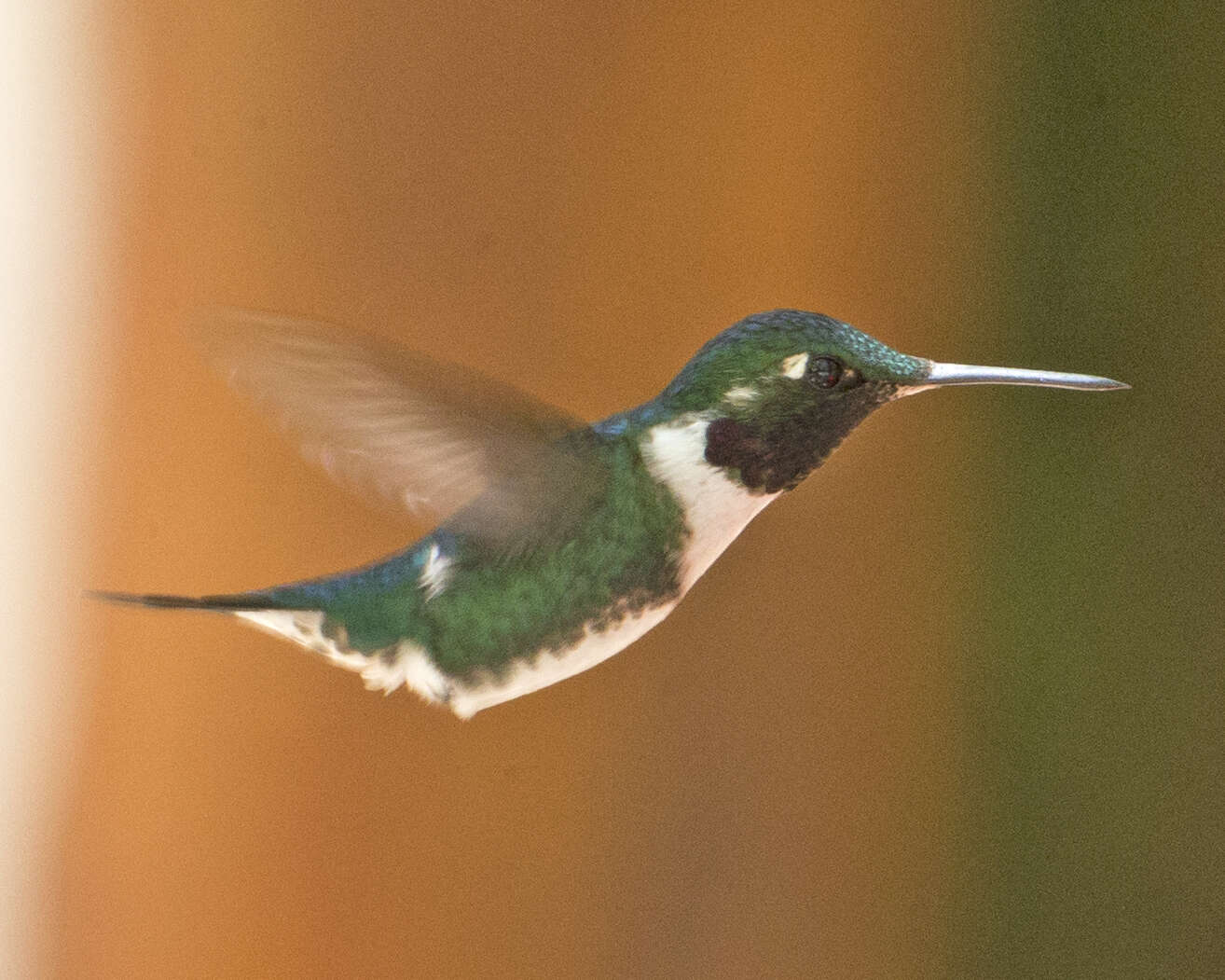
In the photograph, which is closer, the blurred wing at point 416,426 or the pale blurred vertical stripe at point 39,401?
the blurred wing at point 416,426

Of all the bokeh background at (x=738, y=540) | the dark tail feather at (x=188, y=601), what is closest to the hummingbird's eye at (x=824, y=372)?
the dark tail feather at (x=188, y=601)

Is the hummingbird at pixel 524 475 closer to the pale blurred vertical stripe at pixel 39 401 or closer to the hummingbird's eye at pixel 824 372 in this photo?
the hummingbird's eye at pixel 824 372

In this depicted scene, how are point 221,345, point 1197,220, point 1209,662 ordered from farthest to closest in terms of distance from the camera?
point 1209,662
point 1197,220
point 221,345

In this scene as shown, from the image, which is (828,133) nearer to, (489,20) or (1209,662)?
(489,20)

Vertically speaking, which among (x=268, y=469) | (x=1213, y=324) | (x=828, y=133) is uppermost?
(x=828, y=133)

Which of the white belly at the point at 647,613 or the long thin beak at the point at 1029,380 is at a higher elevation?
the long thin beak at the point at 1029,380

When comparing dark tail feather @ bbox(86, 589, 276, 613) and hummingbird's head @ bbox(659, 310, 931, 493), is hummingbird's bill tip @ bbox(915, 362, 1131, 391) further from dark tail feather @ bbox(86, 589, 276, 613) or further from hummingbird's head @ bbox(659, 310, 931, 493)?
dark tail feather @ bbox(86, 589, 276, 613)

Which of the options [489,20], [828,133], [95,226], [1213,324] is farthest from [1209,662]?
[95,226]
